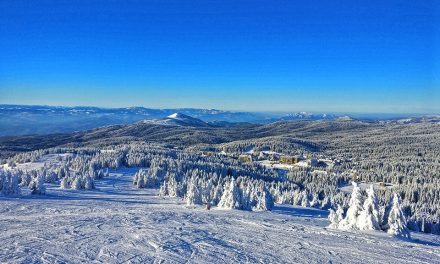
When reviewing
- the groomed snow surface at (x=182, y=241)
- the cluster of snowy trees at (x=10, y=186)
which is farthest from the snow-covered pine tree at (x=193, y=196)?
the cluster of snowy trees at (x=10, y=186)

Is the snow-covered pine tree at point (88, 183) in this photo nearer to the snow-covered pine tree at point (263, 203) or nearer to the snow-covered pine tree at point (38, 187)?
the snow-covered pine tree at point (38, 187)

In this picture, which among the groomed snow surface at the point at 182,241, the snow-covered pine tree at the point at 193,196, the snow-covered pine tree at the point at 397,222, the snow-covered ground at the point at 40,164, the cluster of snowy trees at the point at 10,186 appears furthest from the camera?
the snow-covered ground at the point at 40,164

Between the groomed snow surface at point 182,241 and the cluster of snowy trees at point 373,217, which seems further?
the cluster of snowy trees at point 373,217

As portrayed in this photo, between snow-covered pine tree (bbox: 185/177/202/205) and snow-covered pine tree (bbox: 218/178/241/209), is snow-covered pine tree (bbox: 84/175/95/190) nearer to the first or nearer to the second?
snow-covered pine tree (bbox: 185/177/202/205)

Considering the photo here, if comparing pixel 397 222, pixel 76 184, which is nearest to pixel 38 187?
pixel 76 184

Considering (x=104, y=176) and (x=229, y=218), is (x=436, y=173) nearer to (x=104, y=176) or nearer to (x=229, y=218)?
(x=104, y=176)

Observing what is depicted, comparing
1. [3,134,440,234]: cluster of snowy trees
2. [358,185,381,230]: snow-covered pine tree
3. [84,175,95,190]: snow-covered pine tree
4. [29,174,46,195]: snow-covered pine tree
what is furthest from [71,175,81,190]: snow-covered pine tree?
[358,185,381,230]: snow-covered pine tree
